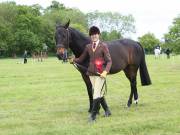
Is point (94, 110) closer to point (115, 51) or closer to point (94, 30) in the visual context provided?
point (94, 30)

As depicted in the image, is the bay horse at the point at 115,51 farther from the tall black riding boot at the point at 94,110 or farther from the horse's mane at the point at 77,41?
the tall black riding boot at the point at 94,110

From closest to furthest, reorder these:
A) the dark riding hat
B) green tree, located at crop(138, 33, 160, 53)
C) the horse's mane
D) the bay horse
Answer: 1. the dark riding hat
2. the bay horse
3. the horse's mane
4. green tree, located at crop(138, 33, 160, 53)

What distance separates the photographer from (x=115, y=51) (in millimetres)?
13203

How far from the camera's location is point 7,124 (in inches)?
436

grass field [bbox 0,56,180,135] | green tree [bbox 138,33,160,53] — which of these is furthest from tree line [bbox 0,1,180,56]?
grass field [bbox 0,56,180,135]

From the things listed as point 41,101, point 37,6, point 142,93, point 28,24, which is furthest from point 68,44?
point 37,6

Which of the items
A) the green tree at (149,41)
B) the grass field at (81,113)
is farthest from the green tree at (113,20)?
the grass field at (81,113)

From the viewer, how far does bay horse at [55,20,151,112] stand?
38.0 ft

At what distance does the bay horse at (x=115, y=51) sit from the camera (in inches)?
456

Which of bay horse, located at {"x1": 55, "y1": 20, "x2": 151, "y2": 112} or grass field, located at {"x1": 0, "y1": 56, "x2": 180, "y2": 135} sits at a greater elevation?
bay horse, located at {"x1": 55, "y1": 20, "x2": 151, "y2": 112}

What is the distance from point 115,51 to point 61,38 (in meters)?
2.26

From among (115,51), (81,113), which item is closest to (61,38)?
(115,51)

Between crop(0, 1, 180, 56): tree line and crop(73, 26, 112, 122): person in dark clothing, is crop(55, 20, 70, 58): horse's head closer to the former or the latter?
crop(73, 26, 112, 122): person in dark clothing

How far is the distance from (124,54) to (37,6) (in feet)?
435
